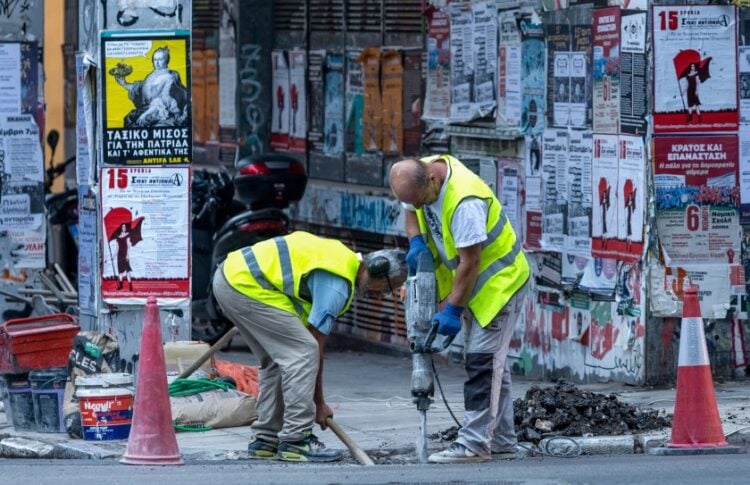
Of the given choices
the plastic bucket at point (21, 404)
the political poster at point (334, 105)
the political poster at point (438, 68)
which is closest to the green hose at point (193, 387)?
the plastic bucket at point (21, 404)

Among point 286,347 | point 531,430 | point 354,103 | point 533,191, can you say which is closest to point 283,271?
point 286,347

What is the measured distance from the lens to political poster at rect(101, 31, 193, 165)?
11.0 metres

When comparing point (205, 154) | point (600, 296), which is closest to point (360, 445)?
point (600, 296)

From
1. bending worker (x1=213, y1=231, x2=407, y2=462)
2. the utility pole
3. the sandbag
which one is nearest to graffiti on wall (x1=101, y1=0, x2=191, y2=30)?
the utility pole

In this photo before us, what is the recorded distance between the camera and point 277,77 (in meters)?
16.6

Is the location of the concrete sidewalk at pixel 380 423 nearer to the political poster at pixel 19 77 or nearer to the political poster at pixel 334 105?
the political poster at pixel 334 105

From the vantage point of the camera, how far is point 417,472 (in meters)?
9.00

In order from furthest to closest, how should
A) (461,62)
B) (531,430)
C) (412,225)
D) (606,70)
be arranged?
(461,62)
(606,70)
(531,430)
(412,225)

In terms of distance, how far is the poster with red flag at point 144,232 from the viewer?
36.4 feet

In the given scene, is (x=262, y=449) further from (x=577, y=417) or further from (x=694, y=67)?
(x=694, y=67)

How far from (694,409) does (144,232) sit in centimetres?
366

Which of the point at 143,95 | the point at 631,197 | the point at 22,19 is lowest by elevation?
the point at 631,197

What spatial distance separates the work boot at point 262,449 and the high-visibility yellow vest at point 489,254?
4.51 feet

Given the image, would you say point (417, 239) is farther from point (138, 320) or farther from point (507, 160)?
point (507, 160)
